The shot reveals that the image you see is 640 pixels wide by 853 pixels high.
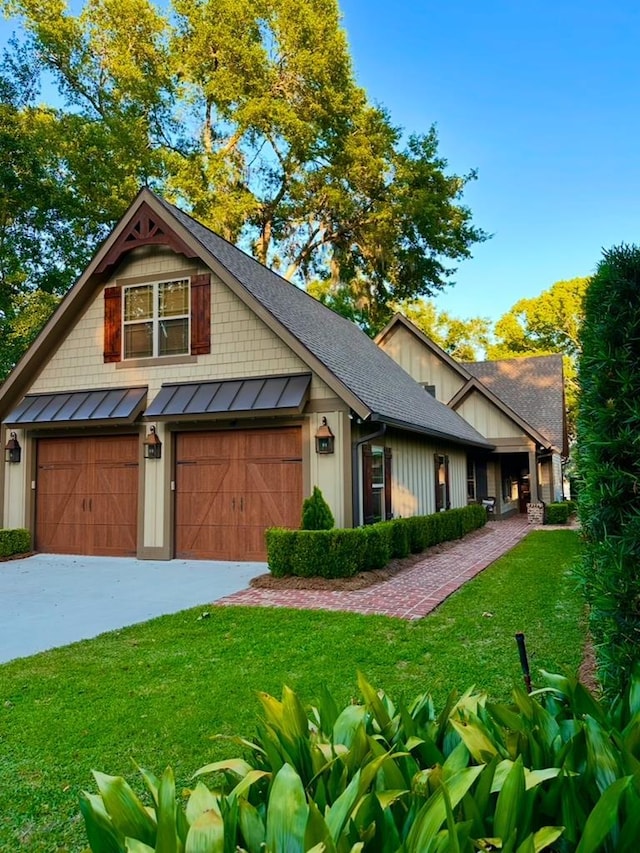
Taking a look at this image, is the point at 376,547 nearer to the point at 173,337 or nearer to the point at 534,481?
the point at 173,337

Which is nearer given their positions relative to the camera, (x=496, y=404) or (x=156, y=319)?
(x=156, y=319)

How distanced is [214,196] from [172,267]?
48.8 ft

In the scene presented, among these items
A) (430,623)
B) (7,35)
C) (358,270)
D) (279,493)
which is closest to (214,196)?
(358,270)

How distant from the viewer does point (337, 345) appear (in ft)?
44.4

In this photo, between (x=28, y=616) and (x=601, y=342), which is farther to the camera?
(x=28, y=616)

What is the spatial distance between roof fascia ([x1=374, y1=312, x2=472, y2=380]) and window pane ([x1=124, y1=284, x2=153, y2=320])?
1214 centimetres

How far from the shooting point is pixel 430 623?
6.20 metres

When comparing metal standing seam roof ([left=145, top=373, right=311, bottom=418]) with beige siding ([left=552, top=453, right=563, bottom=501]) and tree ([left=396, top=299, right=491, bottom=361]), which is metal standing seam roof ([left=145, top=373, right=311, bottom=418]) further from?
tree ([left=396, top=299, right=491, bottom=361])

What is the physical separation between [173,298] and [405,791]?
37.8 ft

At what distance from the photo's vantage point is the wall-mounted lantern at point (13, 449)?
41.7 ft

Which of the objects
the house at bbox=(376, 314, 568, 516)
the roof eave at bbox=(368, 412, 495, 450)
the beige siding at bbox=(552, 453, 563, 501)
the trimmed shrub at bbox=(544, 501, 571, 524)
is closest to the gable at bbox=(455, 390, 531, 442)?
Result: the house at bbox=(376, 314, 568, 516)

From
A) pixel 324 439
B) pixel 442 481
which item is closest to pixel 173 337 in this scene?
pixel 324 439

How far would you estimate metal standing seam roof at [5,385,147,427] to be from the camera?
11.5 metres

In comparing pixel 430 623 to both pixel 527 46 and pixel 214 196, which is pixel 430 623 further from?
pixel 214 196
